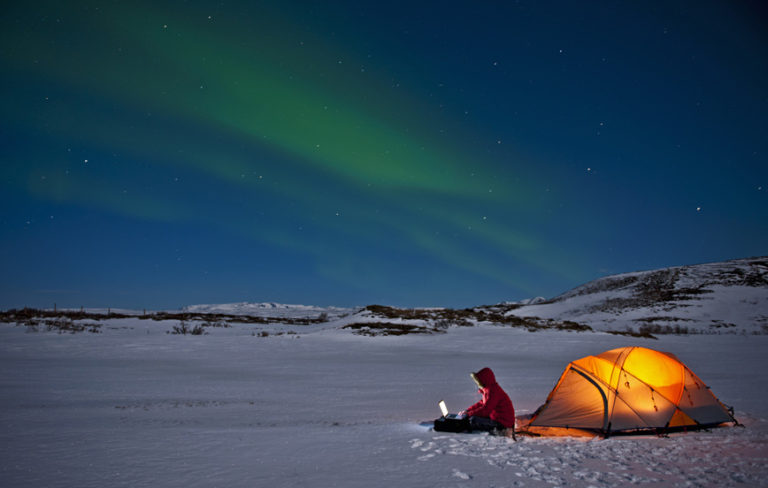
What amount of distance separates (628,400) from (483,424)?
2704 mm

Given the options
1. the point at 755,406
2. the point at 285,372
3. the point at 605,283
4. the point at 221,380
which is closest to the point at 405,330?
the point at 285,372

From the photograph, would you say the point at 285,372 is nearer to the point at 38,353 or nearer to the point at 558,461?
the point at 38,353

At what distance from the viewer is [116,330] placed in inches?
1211

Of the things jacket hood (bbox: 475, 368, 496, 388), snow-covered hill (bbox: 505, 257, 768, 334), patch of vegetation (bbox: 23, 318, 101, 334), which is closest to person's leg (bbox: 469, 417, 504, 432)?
jacket hood (bbox: 475, 368, 496, 388)

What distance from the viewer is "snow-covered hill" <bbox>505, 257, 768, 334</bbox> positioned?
53.2 metres

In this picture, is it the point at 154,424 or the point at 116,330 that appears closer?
the point at 154,424

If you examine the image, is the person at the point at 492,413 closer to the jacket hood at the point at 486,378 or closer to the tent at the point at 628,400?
the jacket hood at the point at 486,378

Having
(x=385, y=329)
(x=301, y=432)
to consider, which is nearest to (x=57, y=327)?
(x=385, y=329)

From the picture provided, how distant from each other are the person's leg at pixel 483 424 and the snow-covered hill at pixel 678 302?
43318 millimetres

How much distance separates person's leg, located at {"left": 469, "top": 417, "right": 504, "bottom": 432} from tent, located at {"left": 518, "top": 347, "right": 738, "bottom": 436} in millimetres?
616

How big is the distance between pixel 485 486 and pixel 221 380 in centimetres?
1183

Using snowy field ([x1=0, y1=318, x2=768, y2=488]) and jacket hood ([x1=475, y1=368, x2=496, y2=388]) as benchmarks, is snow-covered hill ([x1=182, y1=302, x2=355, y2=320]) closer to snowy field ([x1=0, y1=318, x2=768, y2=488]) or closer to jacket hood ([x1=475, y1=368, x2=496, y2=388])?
snowy field ([x1=0, y1=318, x2=768, y2=488])

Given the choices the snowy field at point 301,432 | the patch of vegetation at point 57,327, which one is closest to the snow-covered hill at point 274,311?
the patch of vegetation at point 57,327

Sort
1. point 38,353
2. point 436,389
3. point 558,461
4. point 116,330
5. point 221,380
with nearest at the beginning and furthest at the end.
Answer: point 558,461
point 436,389
point 221,380
point 38,353
point 116,330
